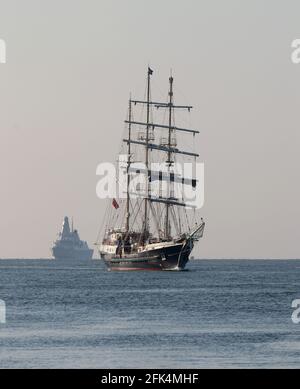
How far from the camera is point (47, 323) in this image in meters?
84.0

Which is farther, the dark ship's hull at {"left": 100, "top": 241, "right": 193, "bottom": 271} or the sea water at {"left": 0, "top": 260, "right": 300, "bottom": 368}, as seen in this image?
the dark ship's hull at {"left": 100, "top": 241, "right": 193, "bottom": 271}

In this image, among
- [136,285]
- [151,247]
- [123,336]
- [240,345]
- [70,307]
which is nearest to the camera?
[240,345]

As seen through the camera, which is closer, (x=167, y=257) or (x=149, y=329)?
(x=149, y=329)

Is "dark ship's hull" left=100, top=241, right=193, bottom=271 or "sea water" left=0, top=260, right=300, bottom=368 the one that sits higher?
"dark ship's hull" left=100, top=241, right=193, bottom=271

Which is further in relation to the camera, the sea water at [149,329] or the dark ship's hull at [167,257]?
the dark ship's hull at [167,257]

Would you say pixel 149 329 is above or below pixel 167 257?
below

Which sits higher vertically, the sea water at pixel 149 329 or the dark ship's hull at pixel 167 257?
the dark ship's hull at pixel 167 257

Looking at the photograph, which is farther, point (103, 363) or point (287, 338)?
point (287, 338)
